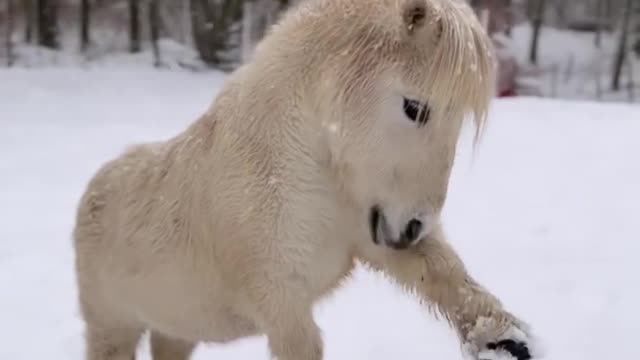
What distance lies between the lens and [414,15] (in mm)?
2121

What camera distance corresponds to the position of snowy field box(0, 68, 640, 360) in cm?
420

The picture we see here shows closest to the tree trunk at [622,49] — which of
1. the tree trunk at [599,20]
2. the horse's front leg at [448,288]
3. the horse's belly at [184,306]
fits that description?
the tree trunk at [599,20]

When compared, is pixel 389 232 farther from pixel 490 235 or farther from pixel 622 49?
pixel 622 49

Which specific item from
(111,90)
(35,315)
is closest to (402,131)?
(35,315)

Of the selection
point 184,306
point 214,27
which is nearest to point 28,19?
point 214,27

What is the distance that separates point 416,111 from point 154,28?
A: 14.3m

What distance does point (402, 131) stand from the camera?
213 centimetres

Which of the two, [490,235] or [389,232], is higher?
[389,232]

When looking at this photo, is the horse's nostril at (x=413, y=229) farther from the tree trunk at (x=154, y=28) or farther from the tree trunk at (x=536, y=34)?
the tree trunk at (x=536, y=34)

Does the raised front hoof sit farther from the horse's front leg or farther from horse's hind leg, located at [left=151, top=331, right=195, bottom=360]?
horse's hind leg, located at [left=151, top=331, right=195, bottom=360]

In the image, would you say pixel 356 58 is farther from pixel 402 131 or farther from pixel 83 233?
pixel 83 233

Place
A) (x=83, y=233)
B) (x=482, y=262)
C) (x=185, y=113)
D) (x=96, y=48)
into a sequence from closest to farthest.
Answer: (x=83, y=233)
(x=482, y=262)
(x=185, y=113)
(x=96, y=48)

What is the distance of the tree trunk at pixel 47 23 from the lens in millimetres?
15891

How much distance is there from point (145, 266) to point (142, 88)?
10627mm
